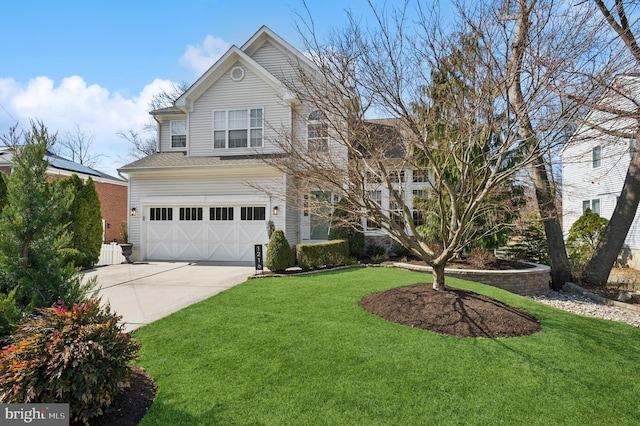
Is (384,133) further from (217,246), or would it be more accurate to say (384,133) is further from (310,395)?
(217,246)

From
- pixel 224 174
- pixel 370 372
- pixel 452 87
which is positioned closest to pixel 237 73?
pixel 224 174

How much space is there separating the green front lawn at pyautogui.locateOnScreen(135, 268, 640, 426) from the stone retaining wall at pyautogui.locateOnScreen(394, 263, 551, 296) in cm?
378

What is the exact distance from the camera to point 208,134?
47.9ft

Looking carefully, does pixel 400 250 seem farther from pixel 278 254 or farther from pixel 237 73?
pixel 237 73

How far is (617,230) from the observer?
35.8 feet

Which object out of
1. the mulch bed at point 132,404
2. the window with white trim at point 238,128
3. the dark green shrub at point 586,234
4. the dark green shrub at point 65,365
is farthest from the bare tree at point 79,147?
the dark green shrub at point 586,234

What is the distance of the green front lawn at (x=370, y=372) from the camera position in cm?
326

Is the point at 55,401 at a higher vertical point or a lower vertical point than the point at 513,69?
lower

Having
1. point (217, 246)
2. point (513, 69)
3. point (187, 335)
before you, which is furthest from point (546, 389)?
point (217, 246)

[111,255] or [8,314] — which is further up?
[8,314]

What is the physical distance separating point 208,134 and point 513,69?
12.2 meters

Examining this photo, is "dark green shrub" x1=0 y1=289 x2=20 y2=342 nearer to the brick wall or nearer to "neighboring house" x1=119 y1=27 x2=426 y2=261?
"neighboring house" x1=119 y1=27 x2=426 y2=261

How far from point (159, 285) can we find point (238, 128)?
766 cm

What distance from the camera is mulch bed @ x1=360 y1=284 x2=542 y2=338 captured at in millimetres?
5234
